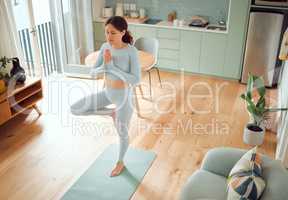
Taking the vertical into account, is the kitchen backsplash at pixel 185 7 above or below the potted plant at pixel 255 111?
above

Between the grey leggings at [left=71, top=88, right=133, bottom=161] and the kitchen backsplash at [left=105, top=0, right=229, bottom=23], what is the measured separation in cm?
294

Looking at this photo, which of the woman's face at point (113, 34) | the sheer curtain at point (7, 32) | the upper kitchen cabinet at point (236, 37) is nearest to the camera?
the woman's face at point (113, 34)

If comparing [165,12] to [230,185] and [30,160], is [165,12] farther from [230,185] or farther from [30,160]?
[230,185]

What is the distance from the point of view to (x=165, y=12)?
5250 mm

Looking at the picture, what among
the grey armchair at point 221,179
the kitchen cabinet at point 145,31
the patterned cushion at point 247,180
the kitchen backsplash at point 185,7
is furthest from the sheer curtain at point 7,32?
the patterned cushion at point 247,180

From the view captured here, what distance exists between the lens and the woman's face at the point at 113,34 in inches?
94.4

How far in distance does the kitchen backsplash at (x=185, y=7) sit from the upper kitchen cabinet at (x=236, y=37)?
503 millimetres

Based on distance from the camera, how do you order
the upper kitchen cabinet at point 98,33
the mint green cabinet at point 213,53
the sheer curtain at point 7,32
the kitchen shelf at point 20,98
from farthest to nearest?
1. the upper kitchen cabinet at point 98,33
2. the mint green cabinet at point 213,53
3. the sheer curtain at point 7,32
4. the kitchen shelf at point 20,98

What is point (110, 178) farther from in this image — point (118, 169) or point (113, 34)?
point (113, 34)

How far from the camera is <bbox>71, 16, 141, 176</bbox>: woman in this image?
8.01ft

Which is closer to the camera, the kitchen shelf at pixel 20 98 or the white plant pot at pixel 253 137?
the white plant pot at pixel 253 137

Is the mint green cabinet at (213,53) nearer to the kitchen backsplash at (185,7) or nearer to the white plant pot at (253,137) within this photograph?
the kitchen backsplash at (185,7)

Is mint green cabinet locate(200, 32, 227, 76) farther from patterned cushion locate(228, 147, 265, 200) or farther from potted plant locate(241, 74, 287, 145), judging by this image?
patterned cushion locate(228, 147, 265, 200)

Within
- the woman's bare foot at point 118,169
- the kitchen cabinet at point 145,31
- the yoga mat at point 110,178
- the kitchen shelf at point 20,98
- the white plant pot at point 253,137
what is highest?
the kitchen cabinet at point 145,31
